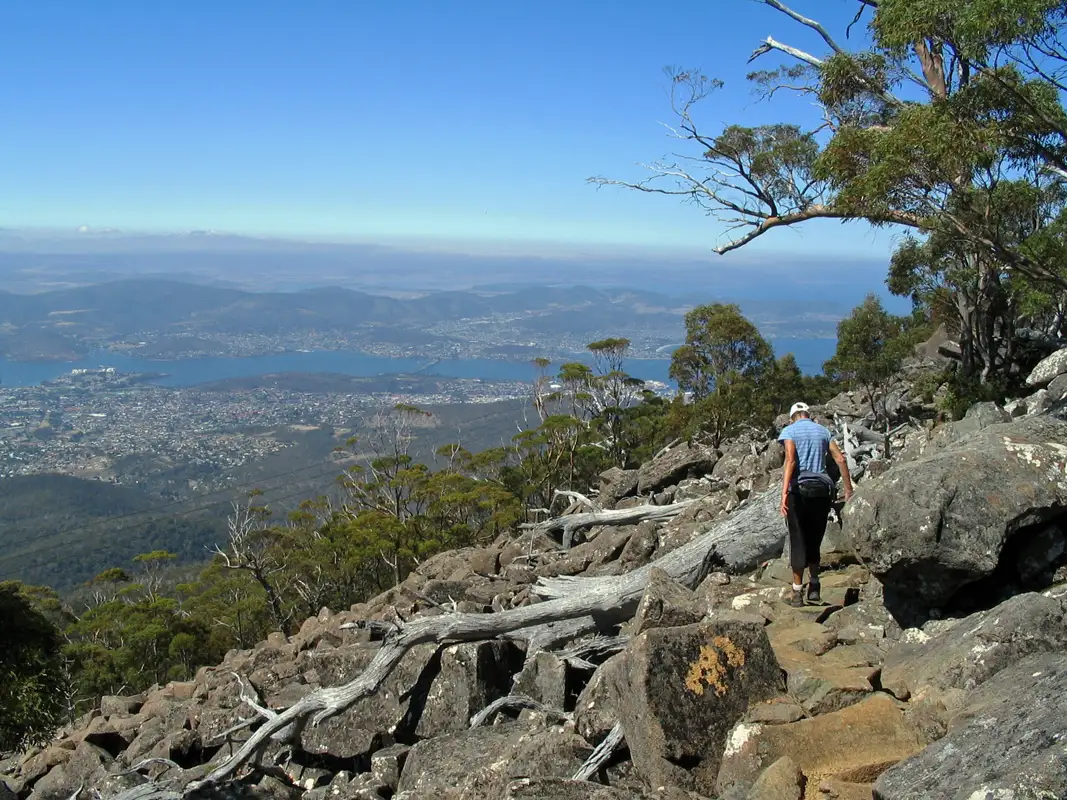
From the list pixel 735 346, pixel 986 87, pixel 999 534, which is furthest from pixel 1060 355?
pixel 735 346

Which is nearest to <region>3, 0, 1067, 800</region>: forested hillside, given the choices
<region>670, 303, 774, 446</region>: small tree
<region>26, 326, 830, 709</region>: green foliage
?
<region>26, 326, 830, 709</region>: green foliage

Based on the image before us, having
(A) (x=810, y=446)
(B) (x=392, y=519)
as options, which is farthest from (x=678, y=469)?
(B) (x=392, y=519)

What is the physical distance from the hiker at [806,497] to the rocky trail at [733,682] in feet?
1.09

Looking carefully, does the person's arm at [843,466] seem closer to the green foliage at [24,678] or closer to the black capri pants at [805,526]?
the black capri pants at [805,526]

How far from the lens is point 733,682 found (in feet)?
17.0

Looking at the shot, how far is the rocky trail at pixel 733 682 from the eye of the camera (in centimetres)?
429

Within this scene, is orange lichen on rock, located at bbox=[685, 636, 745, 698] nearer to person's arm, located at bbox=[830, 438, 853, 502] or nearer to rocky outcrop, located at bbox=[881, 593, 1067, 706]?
rocky outcrop, located at bbox=[881, 593, 1067, 706]

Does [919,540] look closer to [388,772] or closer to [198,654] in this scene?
[388,772]

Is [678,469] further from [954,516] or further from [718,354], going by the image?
[718,354]

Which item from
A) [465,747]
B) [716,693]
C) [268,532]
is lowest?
[268,532]

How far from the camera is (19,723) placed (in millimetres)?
11656

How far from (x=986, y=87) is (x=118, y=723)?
1638 centimetres

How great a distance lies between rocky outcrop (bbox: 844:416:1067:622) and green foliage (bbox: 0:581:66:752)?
478 inches

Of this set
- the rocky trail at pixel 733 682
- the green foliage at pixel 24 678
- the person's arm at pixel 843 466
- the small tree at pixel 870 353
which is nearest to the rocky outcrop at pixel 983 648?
the rocky trail at pixel 733 682
